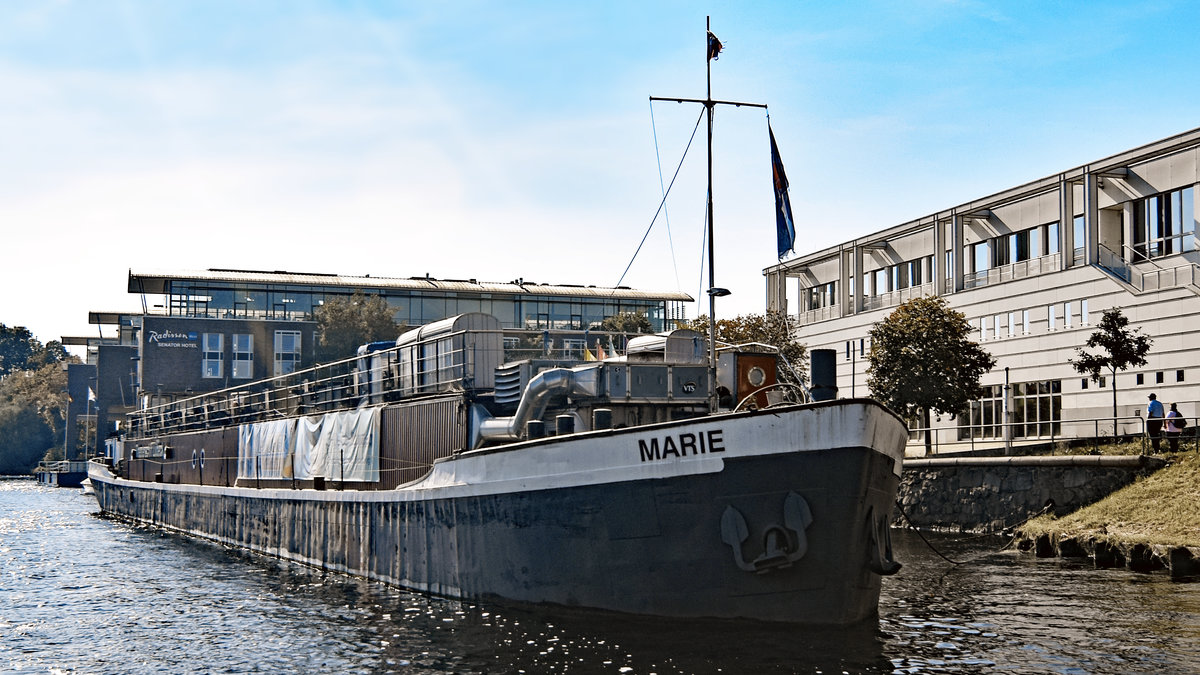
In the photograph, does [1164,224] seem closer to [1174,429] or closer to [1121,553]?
[1174,429]

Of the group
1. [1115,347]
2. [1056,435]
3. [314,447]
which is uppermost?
[1115,347]

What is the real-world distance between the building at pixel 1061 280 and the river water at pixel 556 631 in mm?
15777

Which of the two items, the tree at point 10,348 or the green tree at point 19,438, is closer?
the green tree at point 19,438

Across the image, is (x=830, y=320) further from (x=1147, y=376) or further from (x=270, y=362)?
(x=270, y=362)

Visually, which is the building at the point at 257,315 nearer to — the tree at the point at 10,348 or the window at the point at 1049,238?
the window at the point at 1049,238

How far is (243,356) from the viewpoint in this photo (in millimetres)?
79750

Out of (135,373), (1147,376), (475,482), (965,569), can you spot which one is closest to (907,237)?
(1147,376)

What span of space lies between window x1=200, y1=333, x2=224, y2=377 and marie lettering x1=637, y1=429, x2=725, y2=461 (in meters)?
67.2

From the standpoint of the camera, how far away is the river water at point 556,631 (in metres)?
15.1

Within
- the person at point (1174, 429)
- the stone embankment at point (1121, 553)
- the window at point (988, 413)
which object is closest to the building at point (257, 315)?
the window at point (988, 413)

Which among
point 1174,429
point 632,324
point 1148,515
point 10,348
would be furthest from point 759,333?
point 10,348

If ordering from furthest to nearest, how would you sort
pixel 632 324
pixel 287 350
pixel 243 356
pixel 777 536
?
pixel 287 350 < pixel 243 356 < pixel 632 324 < pixel 777 536

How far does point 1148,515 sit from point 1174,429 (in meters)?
7.56

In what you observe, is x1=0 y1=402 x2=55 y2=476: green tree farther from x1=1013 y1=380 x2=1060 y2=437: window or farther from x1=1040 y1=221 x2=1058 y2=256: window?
x1=1040 y1=221 x2=1058 y2=256: window
